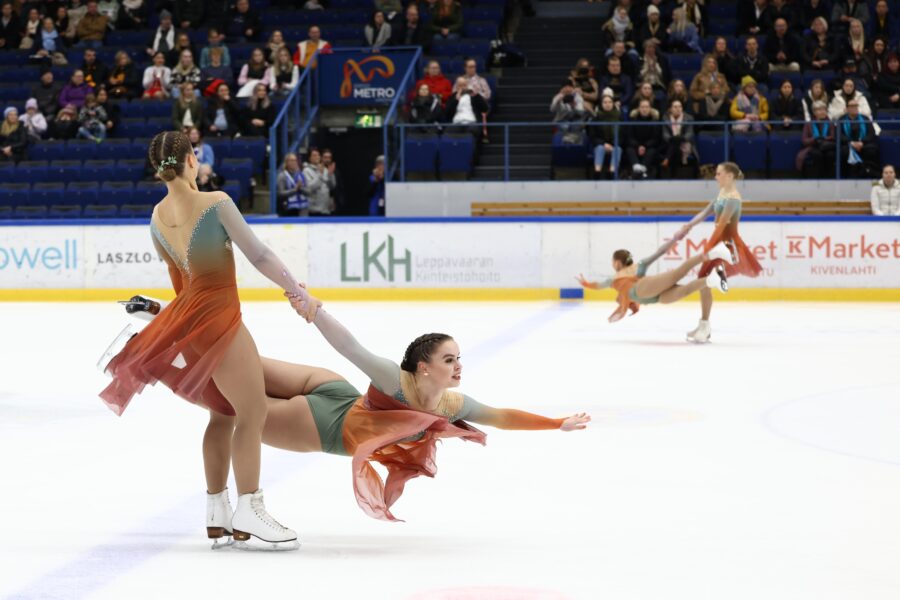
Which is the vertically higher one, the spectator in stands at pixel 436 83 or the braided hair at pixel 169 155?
the spectator in stands at pixel 436 83

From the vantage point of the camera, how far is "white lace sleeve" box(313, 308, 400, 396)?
11.6ft

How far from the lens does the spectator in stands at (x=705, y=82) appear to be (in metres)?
16.9

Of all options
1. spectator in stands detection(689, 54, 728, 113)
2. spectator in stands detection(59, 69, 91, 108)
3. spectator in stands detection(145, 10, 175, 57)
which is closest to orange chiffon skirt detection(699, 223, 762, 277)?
spectator in stands detection(689, 54, 728, 113)

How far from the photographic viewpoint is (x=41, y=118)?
60.5ft

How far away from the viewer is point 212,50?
19.0 meters

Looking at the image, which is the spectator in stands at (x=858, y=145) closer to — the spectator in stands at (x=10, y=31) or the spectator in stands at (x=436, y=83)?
the spectator in stands at (x=436, y=83)

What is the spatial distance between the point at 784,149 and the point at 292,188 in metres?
6.59

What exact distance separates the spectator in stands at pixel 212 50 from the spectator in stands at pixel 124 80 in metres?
1.07

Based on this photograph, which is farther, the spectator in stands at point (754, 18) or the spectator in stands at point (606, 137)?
the spectator in stands at point (754, 18)

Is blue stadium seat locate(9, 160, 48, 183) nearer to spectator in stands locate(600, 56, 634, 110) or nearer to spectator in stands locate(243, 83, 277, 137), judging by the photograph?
spectator in stands locate(243, 83, 277, 137)

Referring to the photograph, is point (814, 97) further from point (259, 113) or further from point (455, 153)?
point (259, 113)

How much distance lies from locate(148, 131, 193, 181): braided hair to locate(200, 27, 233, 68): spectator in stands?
15.7 m

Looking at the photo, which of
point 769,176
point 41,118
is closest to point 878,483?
point 769,176

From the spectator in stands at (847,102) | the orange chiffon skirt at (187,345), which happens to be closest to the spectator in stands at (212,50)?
the spectator in stands at (847,102)
